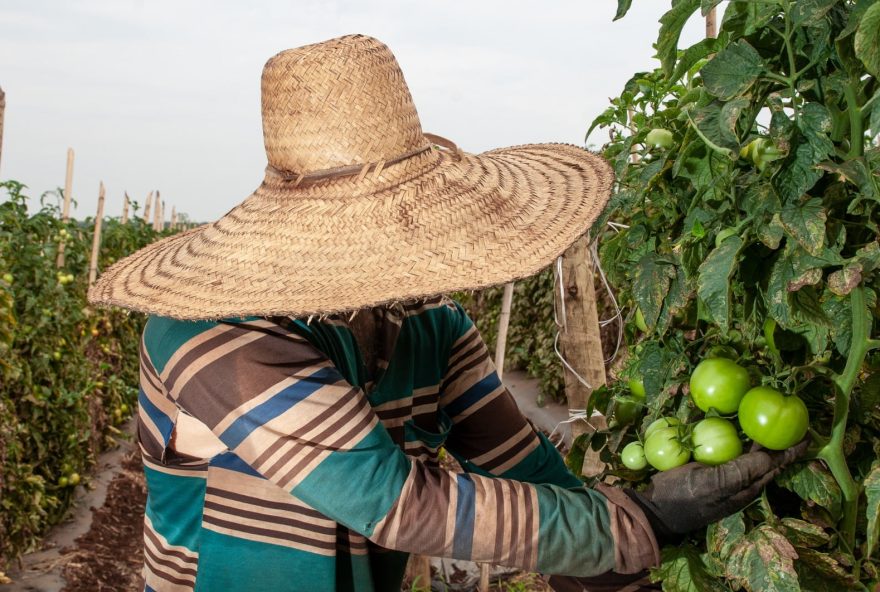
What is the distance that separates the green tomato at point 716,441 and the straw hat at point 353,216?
34cm

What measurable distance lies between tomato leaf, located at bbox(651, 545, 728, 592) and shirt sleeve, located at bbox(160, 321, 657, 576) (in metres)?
0.03

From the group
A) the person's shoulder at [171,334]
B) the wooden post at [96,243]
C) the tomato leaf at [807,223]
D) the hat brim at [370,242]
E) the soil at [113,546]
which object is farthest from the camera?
the wooden post at [96,243]

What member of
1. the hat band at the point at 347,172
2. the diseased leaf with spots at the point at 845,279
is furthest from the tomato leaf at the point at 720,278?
the hat band at the point at 347,172

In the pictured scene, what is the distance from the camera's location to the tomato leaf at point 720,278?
1.12m

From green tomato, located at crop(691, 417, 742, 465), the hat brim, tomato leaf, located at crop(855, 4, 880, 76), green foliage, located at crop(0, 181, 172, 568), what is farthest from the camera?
green foliage, located at crop(0, 181, 172, 568)

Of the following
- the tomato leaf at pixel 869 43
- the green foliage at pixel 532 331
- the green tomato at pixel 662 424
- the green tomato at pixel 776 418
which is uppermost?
the tomato leaf at pixel 869 43

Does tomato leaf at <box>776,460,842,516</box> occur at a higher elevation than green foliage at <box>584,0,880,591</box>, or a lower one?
lower

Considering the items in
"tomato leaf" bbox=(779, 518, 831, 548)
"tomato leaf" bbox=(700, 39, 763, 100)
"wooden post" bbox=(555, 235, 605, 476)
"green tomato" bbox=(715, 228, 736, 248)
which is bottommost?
"wooden post" bbox=(555, 235, 605, 476)

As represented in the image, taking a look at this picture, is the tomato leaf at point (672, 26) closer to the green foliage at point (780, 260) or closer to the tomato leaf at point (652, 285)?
the green foliage at point (780, 260)

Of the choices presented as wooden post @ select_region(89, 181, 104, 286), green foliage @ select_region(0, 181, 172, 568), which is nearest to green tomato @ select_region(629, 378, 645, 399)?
green foliage @ select_region(0, 181, 172, 568)

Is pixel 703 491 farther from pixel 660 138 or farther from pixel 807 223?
pixel 660 138

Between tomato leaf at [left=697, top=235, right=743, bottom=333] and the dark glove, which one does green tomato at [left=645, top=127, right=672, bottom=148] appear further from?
the dark glove

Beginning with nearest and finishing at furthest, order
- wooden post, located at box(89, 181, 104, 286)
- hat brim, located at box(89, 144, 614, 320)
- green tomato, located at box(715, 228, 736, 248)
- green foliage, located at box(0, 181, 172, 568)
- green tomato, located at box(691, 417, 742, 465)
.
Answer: green tomato, located at box(715, 228, 736, 248) → green tomato, located at box(691, 417, 742, 465) → hat brim, located at box(89, 144, 614, 320) → green foliage, located at box(0, 181, 172, 568) → wooden post, located at box(89, 181, 104, 286)

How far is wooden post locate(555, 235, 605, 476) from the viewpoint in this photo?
7.80 ft
